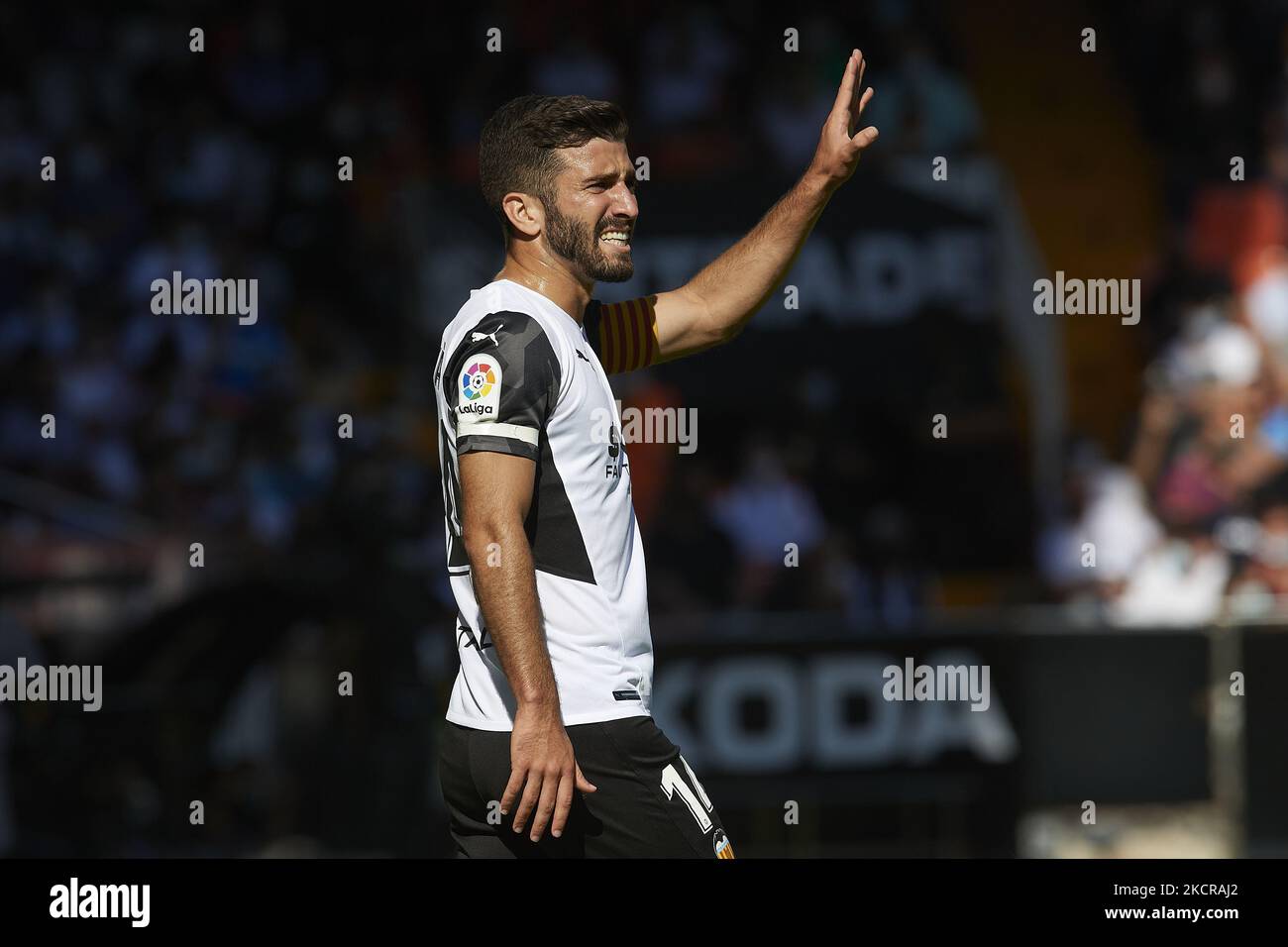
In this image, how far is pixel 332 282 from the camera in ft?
45.6

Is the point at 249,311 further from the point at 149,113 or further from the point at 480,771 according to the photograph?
the point at 480,771

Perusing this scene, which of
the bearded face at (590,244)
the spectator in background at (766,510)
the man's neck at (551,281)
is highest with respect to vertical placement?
the bearded face at (590,244)

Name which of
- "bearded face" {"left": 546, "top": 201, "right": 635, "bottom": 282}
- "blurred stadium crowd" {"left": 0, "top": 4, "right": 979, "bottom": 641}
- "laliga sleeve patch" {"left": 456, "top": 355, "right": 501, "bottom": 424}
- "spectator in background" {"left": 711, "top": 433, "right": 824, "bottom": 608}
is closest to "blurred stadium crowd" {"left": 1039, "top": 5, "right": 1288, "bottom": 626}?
"blurred stadium crowd" {"left": 0, "top": 4, "right": 979, "bottom": 641}

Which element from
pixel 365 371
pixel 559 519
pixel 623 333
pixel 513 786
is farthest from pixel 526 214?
pixel 365 371

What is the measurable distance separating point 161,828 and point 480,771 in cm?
535

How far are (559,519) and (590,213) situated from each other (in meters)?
0.72

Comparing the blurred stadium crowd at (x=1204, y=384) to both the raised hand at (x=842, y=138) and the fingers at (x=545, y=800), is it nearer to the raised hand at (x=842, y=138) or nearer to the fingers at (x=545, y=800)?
the raised hand at (x=842, y=138)

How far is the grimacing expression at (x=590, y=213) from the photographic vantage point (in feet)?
13.1

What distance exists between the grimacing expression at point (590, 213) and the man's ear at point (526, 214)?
0.8 inches

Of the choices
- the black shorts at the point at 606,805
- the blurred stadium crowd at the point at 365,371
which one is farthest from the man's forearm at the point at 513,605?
the blurred stadium crowd at the point at 365,371

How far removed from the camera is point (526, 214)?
403 cm

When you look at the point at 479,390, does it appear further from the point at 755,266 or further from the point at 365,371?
the point at 365,371

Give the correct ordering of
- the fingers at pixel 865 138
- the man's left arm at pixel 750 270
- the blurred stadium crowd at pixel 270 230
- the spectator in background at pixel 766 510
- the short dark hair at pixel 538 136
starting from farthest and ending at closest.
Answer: the blurred stadium crowd at pixel 270 230 < the spectator in background at pixel 766 510 < the man's left arm at pixel 750 270 < the fingers at pixel 865 138 < the short dark hair at pixel 538 136

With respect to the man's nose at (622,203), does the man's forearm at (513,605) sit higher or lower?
lower
